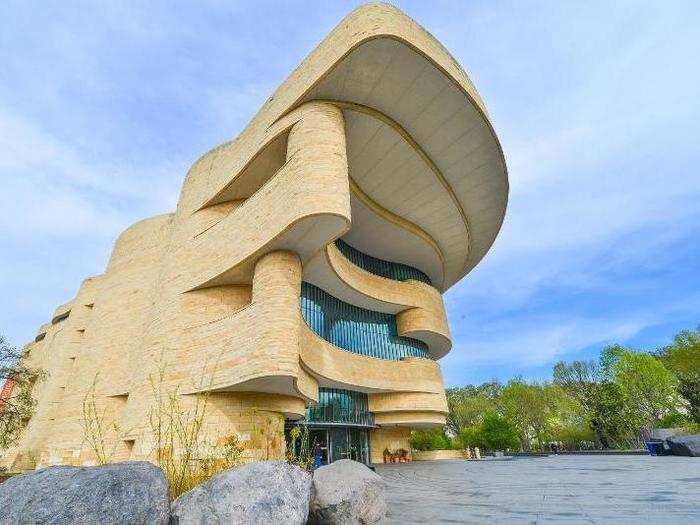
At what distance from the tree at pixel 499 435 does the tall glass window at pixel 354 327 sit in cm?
1088

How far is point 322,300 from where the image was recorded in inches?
774

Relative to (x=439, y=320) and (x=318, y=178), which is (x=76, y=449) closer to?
(x=318, y=178)

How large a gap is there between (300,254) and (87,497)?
10335mm

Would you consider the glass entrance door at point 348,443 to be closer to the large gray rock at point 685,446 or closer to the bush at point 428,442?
the bush at point 428,442

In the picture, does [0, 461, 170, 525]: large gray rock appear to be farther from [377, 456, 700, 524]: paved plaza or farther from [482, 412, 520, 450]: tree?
[482, 412, 520, 450]: tree

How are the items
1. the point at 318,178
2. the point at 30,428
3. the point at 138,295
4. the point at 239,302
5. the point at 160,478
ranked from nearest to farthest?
the point at 160,478 < the point at 318,178 < the point at 239,302 < the point at 138,295 < the point at 30,428

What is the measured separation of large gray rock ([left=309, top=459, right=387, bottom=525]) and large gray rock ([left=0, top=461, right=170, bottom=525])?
204 cm

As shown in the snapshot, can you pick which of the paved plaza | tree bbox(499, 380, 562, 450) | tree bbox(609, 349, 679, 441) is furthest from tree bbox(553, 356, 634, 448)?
the paved plaza

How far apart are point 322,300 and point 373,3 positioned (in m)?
13.4

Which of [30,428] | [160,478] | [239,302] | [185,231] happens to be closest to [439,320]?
[239,302]

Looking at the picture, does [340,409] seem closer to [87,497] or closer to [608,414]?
[87,497]

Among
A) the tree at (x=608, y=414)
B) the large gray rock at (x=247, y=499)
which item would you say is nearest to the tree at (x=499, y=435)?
the tree at (x=608, y=414)

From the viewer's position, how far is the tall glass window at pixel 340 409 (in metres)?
18.5

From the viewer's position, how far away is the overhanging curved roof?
44.0 feet
